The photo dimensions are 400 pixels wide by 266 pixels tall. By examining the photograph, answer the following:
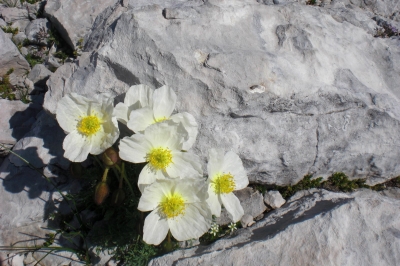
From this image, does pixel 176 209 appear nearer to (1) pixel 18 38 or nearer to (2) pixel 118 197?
(2) pixel 118 197

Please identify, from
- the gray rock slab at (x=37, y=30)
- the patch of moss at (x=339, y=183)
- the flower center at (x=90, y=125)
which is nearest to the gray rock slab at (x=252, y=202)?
the patch of moss at (x=339, y=183)

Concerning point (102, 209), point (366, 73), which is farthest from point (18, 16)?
point (366, 73)

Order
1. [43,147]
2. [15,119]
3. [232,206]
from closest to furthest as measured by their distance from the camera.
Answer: [232,206] < [43,147] < [15,119]

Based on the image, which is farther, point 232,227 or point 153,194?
point 232,227

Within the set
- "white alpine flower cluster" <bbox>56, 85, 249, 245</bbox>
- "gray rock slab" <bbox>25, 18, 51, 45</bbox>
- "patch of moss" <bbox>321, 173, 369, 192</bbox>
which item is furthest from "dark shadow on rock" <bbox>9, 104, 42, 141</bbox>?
"patch of moss" <bbox>321, 173, 369, 192</bbox>

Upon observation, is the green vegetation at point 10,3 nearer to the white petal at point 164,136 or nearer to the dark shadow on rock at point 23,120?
the dark shadow on rock at point 23,120

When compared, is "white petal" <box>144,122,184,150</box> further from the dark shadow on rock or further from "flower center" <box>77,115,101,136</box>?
the dark shadow on rock

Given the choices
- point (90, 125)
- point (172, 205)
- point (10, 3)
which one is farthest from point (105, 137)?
point (10, 3)
